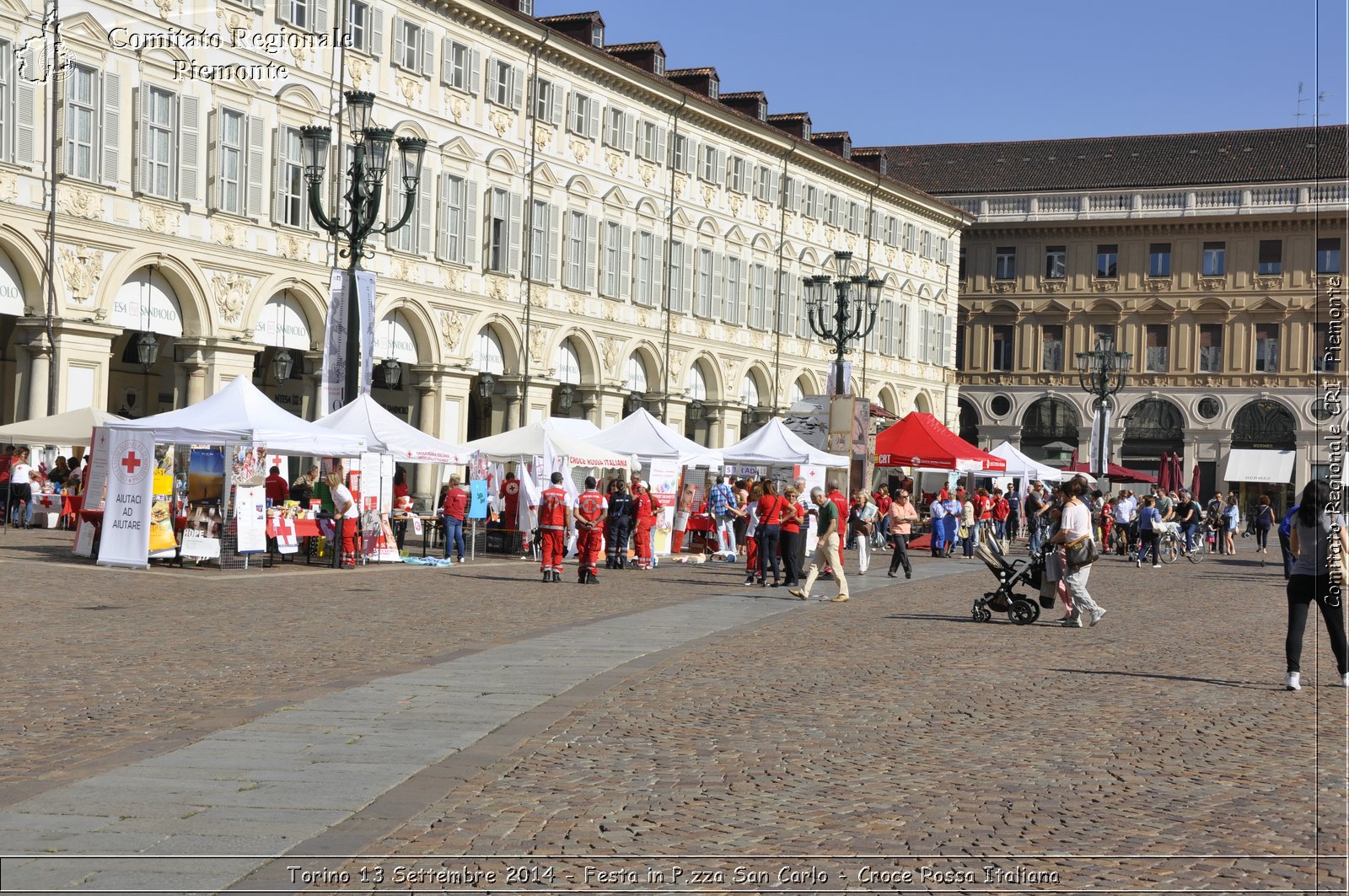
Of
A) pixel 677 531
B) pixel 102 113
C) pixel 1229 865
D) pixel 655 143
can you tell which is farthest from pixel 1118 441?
pixel 1229 865

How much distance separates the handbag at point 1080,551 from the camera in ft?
64.4

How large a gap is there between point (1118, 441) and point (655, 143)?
3658 cm

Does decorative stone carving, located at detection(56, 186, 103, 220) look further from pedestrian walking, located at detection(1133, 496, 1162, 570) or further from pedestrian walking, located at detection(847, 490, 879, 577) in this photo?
pedestrian walking, located at detection(1133, 496, 1162, 570)

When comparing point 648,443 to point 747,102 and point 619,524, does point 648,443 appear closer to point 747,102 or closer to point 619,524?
→ point 619,524

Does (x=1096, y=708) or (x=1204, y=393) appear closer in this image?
(x=1096, y=708)

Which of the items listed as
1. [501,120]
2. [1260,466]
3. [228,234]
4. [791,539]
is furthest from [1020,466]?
[791,539]

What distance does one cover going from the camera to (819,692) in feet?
41.9

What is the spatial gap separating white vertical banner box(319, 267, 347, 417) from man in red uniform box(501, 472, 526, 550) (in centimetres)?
593

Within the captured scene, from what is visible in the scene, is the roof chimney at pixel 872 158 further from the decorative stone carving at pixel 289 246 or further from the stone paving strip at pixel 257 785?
the stone paving strip at pixel 257 785

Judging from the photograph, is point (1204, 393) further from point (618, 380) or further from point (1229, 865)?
point (1229, 865)

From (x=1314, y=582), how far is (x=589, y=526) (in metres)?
12.9

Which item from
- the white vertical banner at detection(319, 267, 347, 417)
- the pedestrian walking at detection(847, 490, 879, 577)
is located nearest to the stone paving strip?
the white vertical banner at detection(319, 267, 347, 417)

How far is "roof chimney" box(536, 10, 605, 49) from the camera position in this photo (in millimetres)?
52781

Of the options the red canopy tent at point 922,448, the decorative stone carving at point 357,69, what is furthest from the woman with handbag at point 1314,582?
the decorative stone carving at point 357,69
